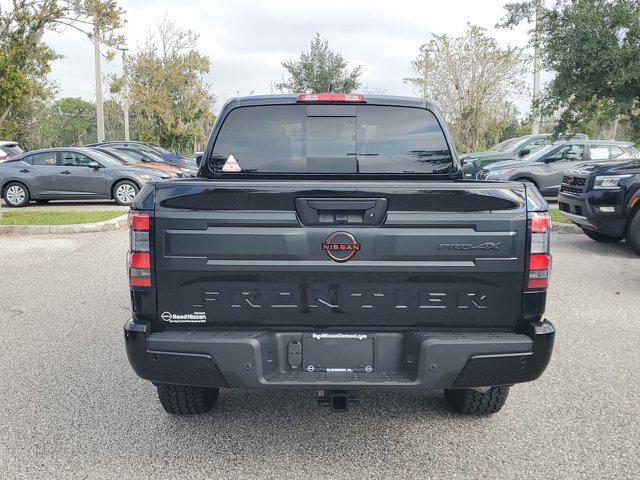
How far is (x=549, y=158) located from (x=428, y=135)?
43.9ft

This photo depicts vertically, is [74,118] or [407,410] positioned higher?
[74,118]

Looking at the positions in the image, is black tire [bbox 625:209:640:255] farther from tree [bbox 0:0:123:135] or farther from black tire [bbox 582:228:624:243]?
tree [bbox 0:0:123:135]

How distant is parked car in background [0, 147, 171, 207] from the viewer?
16422 mm

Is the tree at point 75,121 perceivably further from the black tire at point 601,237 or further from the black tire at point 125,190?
the black tire at point 601,237

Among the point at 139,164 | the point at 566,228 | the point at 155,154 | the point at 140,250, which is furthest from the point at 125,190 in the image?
the point at 140,250

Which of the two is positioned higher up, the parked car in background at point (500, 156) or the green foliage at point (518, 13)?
the green foliage at point (518, 13)

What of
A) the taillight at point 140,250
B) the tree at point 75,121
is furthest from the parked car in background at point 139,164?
the tree at point 75,121

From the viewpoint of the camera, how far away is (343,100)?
4.10m

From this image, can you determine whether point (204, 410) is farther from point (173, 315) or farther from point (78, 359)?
point (78, 359)

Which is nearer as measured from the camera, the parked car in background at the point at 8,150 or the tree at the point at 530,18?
the tree at the point at 530,18

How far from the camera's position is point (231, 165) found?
160 inches

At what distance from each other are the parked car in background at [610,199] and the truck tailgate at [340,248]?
24.9ft

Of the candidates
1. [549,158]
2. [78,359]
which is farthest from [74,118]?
[78,359]

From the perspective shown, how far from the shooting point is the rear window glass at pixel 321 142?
4.04 metres
